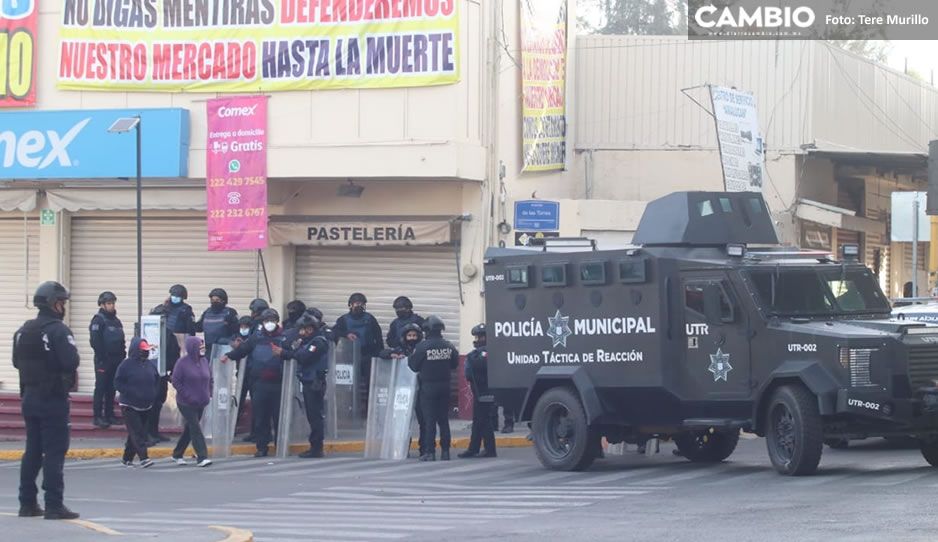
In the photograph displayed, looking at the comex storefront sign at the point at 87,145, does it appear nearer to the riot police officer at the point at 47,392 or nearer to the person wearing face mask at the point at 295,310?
the person wearing face mask at the point at 295,310

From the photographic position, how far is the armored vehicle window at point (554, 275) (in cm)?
1752

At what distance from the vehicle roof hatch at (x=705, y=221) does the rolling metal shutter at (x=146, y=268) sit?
30.2 feet

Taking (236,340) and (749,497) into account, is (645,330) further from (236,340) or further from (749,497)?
(236,340)

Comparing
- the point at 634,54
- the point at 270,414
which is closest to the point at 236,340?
the point at 270,414

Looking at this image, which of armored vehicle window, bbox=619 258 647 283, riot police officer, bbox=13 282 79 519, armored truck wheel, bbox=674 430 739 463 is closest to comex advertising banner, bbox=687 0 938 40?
armored truck wheel, bbox=674 430 739 463

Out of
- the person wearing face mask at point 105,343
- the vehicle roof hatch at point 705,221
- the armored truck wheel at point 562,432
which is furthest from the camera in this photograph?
the person wearing face mask at point 105,343

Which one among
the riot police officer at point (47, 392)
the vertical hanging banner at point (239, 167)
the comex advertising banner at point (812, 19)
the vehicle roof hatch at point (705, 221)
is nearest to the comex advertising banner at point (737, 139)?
the vehicle roof hatch at point (705, 221)

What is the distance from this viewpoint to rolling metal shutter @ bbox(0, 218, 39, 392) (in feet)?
83.0

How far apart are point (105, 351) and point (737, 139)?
9769 mm

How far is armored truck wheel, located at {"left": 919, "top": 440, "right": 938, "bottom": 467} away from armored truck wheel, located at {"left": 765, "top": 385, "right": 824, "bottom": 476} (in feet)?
4.30

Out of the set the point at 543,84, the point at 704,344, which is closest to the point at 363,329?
the point at 543,84

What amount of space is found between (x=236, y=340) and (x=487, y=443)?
3826 millimetres

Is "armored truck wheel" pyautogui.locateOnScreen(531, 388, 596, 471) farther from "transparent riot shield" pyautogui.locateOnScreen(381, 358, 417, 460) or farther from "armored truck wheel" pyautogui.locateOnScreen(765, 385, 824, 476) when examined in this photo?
"transparent riot shield" pyautogui.locateOnScreen(381, 358, 417, 460)

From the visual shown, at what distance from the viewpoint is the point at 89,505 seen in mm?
14602
